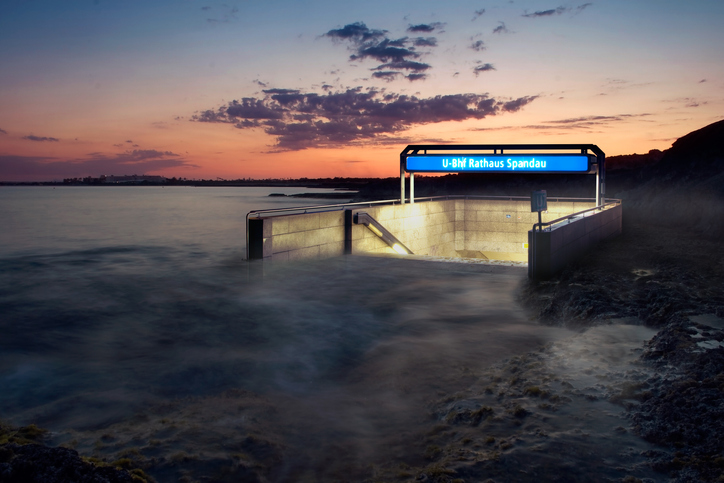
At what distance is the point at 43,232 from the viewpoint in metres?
43.0

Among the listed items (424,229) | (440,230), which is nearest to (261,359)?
(424,229)

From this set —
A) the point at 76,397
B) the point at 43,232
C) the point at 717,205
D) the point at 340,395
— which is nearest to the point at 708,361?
the point at 340,395

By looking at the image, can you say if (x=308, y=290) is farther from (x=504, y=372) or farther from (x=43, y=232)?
(x=43, y=232)

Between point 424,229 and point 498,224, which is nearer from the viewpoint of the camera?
point 424,229

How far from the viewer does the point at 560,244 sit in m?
15.4

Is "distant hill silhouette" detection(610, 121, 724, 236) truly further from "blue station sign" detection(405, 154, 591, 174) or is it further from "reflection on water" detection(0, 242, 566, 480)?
"reflection on water" detection(0, 242, 566, 480)

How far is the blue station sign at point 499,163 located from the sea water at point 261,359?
6687 millimetres

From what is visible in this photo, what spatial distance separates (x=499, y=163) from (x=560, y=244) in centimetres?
841

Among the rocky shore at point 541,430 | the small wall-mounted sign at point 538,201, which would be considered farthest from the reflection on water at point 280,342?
the small wall-mounted sign at point 538,201

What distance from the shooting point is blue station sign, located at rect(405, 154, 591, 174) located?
22219 mm

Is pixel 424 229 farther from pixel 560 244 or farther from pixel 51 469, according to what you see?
pixel 51 469

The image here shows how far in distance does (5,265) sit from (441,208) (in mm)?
19982

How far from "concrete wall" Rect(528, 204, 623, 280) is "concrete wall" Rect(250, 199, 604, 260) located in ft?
25.2

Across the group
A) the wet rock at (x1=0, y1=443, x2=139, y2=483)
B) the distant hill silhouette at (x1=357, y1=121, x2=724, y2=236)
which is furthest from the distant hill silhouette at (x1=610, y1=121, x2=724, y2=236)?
the wet rock at (x1=0, y1=443, x2=139, y2=483)
